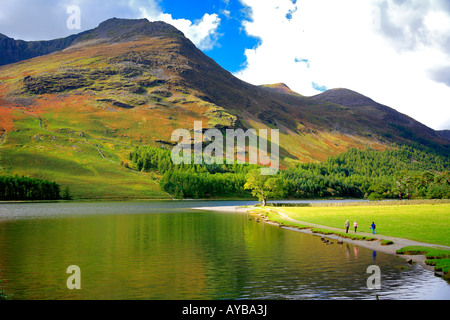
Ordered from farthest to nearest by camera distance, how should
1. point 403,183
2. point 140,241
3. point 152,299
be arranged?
point 403,183
point 140,241
point 152,299

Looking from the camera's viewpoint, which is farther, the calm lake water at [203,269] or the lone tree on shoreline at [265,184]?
the lone tree on shoreline at [265,184]

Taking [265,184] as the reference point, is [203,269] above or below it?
below

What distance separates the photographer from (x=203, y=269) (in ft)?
117

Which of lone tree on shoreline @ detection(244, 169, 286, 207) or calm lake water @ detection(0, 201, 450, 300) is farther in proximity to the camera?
lone tree on shoreline @ detection(244, 169, 286, 207)

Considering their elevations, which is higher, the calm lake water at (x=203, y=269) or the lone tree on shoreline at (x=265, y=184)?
the lone tree on shoreline at (x=265, y=184)

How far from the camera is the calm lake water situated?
27.0 m

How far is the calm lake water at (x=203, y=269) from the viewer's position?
27.0 metres

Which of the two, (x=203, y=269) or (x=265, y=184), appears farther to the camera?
(x=265, y=184)

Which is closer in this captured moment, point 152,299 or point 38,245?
point 152,299
